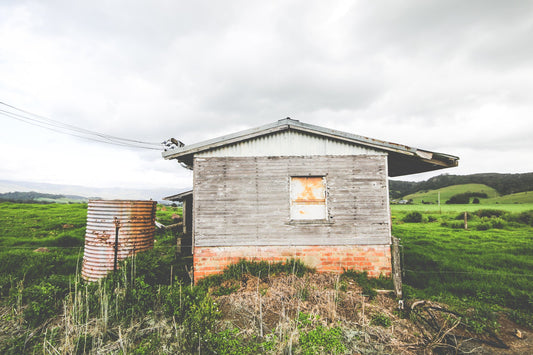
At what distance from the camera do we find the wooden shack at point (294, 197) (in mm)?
6910

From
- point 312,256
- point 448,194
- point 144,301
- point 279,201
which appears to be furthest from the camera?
point 448,194

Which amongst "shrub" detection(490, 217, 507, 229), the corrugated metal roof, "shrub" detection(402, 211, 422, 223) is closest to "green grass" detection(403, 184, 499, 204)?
"shrub" detection(402, 211, 422, 223)

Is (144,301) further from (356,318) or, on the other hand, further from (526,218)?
(526,218)

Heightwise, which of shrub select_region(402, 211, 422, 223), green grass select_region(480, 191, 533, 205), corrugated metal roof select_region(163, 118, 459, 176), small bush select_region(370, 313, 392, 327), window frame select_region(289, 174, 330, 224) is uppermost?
corrugated metal roof select_region(163, 118, 459, 176)

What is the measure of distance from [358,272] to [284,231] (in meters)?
2.36

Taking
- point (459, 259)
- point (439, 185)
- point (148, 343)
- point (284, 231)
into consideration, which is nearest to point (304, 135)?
point (284, 231)

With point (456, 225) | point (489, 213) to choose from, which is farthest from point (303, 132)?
point (489, 213)

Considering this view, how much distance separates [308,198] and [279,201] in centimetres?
87

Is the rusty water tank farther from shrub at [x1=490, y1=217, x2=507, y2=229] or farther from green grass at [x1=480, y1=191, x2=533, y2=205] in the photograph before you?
green grass at [x1=480, y1=191, x2=533, y2=205]

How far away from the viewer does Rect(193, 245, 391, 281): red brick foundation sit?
684 cm

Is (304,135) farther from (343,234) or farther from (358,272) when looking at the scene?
(358,272)

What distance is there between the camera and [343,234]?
22.8 ft

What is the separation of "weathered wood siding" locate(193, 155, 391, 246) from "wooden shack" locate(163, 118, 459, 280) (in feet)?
0.09

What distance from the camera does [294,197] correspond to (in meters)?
7.14
